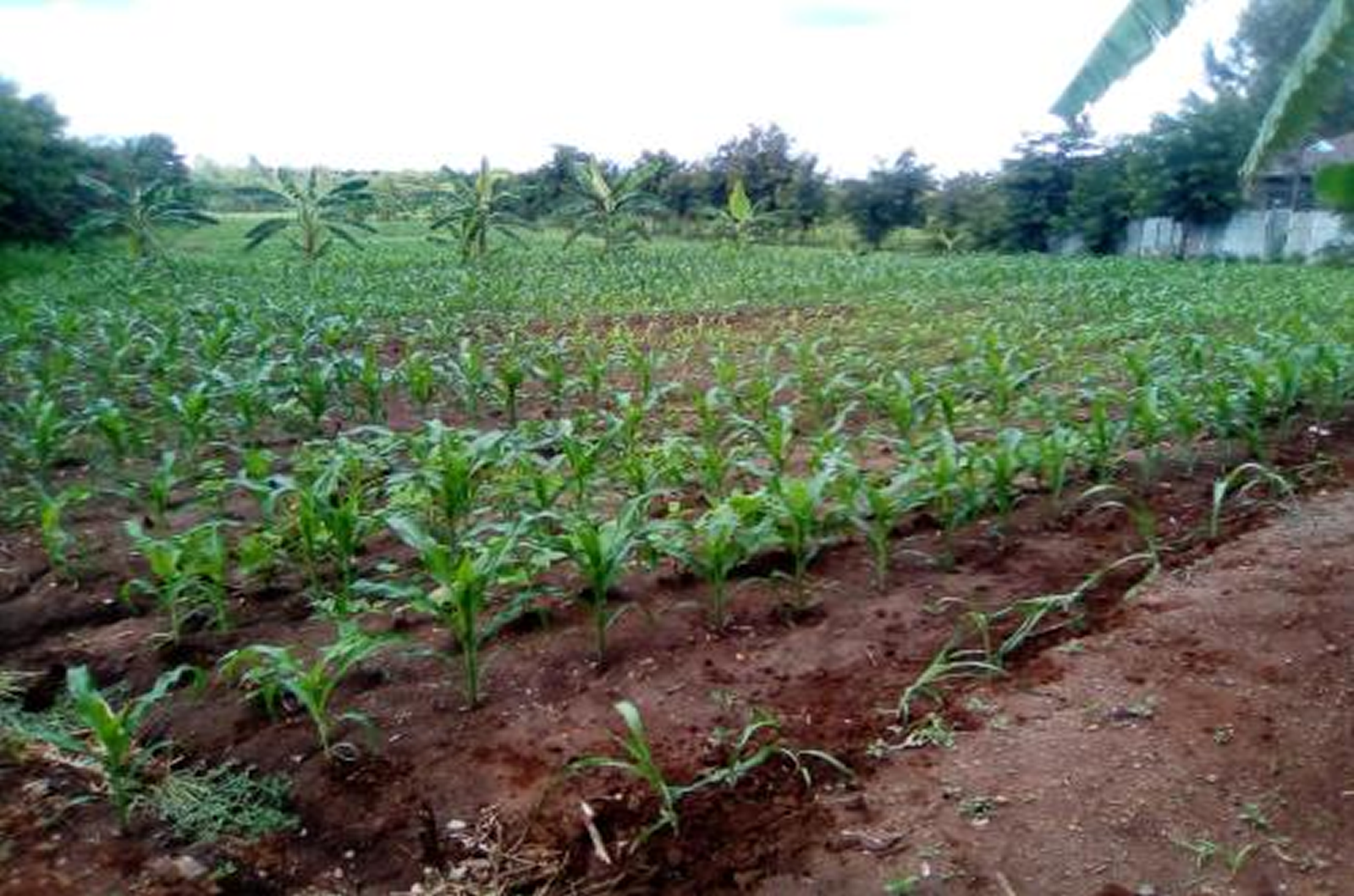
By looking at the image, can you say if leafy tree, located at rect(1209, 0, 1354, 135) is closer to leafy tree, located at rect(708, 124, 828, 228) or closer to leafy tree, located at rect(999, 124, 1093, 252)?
leafy tree, located at rect(999, 124, 1093, 252)

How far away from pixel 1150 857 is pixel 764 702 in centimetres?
94

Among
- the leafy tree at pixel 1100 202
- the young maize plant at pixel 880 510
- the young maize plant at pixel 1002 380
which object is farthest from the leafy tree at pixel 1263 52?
the young maize plant at pixel 880 510

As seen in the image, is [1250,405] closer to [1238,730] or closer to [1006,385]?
[1006,385]

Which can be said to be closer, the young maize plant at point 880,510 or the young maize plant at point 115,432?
the young maize plant at point 880,510

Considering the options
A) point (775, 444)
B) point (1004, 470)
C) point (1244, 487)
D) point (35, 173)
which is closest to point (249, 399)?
point (775, 444)

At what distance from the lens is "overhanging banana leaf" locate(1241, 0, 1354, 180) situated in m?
3.70

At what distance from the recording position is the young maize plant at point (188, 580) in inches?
120

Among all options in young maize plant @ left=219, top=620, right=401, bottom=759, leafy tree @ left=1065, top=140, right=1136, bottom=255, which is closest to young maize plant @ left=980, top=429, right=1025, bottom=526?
young maize plant @ left=219, top=620, right=401, bottom=759

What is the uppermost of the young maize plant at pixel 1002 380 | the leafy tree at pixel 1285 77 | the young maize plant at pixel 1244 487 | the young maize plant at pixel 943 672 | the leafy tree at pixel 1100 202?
the leafy tree at pixel 1100 202

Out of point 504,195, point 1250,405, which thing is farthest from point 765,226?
point 1250,405

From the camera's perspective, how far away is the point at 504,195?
67.9ft

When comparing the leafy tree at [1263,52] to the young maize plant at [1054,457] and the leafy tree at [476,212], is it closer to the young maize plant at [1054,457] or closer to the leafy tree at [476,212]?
the leafy tree at [476,212]

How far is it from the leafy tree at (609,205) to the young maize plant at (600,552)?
1960 cm

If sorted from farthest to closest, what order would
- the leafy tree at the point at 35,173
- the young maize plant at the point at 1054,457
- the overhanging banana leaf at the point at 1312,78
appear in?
the leafy tree at the point at 35,173
the young maize plant at the point at 1054,457
the overhanging banana leaf at the point at 1312,78
